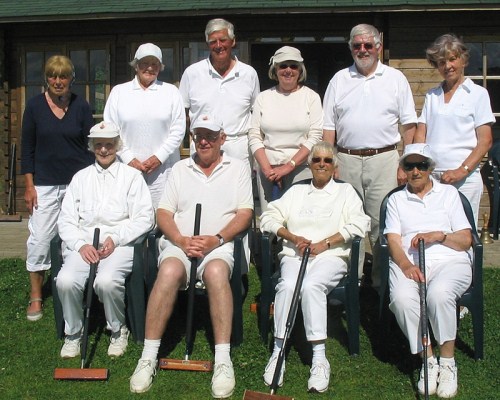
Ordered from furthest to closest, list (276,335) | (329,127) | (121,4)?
(121,4) → (329,127) → (276,335)

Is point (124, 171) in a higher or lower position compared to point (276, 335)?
higher

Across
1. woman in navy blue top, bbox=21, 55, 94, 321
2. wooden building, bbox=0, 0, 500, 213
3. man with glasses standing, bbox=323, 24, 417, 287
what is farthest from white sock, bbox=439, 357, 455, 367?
wooden building, bbox=0, 0, 500, 213

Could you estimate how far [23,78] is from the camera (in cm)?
819

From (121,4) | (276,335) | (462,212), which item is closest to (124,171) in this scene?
(276,335)

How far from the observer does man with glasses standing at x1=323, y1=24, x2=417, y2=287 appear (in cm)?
429

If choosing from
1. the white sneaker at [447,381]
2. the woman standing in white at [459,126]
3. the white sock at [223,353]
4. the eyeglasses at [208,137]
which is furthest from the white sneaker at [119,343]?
the woman standing in white at [459,126]

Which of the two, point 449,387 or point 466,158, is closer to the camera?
point 449,387

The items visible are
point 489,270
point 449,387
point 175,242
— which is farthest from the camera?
point 489,270

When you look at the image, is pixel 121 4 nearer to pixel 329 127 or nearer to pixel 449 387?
pixel 329 127

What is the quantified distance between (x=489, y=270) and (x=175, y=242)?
104 inches

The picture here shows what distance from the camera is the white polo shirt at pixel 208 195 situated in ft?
13.3

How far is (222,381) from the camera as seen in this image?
343 cm

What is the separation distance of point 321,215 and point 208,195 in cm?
69

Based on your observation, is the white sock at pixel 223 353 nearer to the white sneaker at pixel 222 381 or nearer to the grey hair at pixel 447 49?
the white sneaker at pixel 222 381
